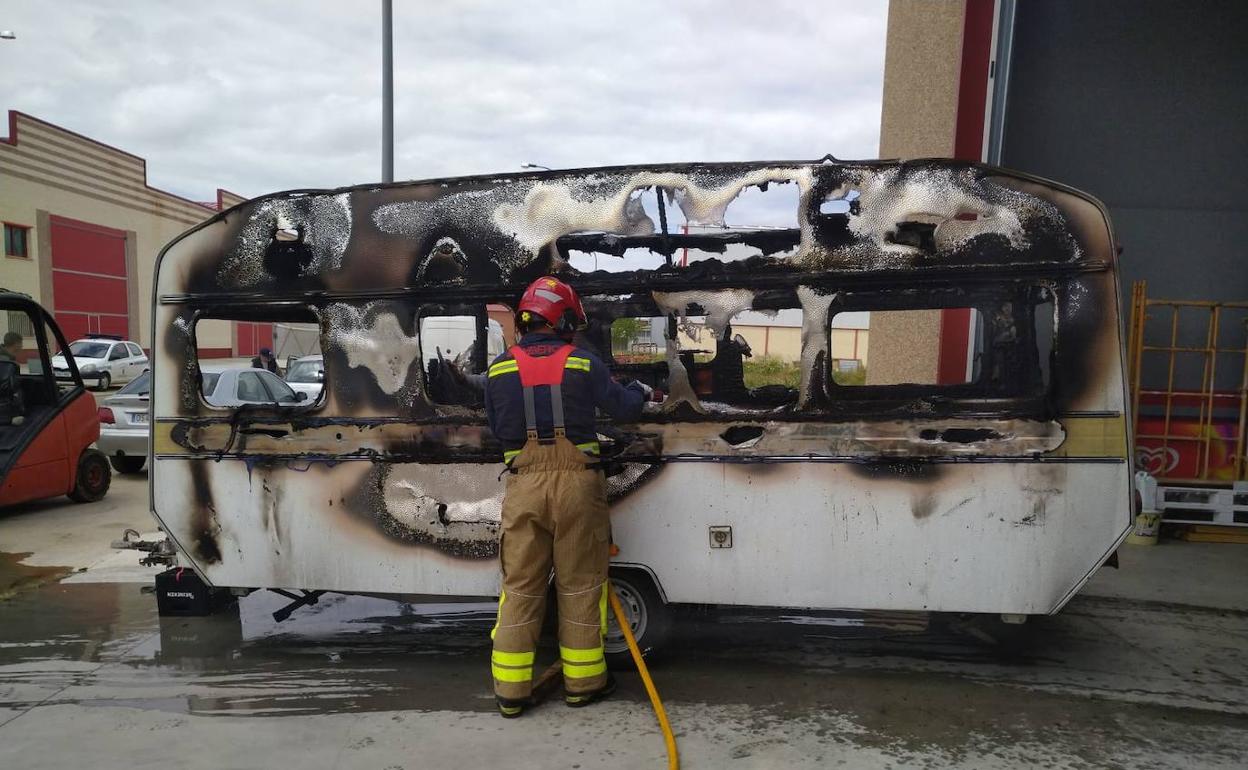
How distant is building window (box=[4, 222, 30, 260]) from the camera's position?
86.9 ft

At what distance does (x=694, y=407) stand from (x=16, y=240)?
31364 millimetres

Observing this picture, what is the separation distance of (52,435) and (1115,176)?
10966mm

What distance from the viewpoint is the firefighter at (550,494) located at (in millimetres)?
3762

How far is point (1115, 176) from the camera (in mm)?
8062

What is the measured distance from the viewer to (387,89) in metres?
10.1

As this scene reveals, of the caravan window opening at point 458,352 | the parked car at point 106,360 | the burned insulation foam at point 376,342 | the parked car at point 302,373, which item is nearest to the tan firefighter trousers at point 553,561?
the caravan window opening at point 458,352

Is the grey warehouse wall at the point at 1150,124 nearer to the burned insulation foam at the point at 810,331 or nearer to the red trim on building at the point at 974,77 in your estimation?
the red trim on building at the point at 974,77

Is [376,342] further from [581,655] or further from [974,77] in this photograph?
[974,77]

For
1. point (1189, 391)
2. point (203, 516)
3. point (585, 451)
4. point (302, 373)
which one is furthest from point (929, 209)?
point (302, 373)

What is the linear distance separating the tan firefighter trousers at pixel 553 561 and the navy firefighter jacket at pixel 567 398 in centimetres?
8

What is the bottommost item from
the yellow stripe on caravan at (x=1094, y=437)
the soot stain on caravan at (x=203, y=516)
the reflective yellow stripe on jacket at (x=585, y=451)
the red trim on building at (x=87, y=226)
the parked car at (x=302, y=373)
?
the soot stain on caravan at (x=203, y=516)

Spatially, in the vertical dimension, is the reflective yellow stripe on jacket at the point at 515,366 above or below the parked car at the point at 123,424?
above

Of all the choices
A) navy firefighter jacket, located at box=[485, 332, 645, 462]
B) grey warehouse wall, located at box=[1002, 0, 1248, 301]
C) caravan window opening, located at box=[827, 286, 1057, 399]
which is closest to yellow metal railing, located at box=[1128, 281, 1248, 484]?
grey warehouse wall, located at box=[1002, 0, 1248, 301]

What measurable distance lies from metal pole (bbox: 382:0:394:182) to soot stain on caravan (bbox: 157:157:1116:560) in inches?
233
